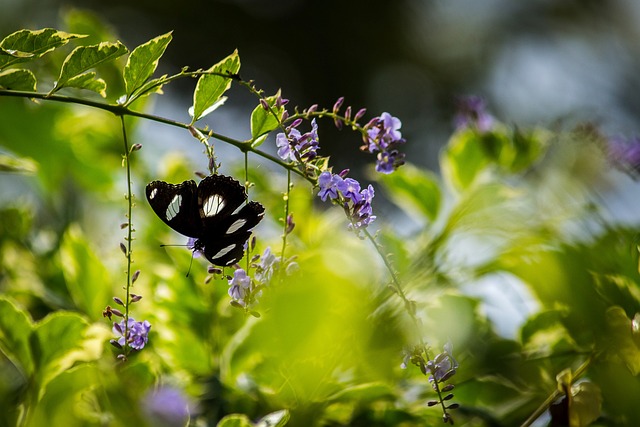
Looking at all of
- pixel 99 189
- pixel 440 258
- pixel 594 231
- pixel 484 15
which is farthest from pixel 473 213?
pixel 484 15

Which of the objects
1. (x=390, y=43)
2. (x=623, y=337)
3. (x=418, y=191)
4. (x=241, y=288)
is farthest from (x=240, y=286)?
(x=390, y=43)

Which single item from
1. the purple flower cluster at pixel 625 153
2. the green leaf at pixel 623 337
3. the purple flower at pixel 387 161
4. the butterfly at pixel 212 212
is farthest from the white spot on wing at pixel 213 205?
the purple flower cluster at pixel 625 153

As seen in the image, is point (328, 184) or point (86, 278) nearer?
point (328, 184)

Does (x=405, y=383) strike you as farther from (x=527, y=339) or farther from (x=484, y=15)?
(x=484, y=15)

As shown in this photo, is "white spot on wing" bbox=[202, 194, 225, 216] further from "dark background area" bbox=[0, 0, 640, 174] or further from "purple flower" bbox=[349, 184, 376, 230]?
"dark background area" bbox=[0, 0, 640, 174]

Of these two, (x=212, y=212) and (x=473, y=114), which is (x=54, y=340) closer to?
(x=212, y=212)

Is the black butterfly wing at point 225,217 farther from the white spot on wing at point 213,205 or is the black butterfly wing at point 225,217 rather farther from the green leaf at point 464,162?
the green leaf at point 464,162
